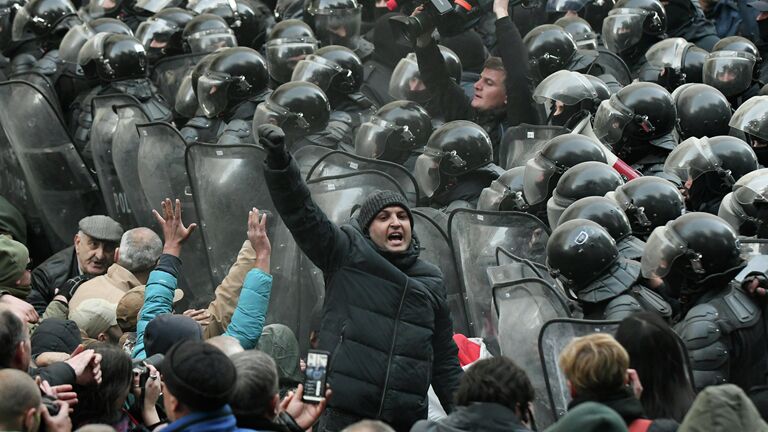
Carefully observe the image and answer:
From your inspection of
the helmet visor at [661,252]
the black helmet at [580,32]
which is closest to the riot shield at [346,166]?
the helmet visor at [661,252]

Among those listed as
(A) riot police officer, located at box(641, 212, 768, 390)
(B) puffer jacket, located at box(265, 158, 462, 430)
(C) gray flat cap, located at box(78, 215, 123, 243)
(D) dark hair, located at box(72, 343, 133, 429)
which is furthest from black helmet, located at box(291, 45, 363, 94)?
(D) dark hair, located at box(72, 343, 133, 429)

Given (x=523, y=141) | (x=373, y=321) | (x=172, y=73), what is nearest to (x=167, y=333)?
(x=373, y=321)

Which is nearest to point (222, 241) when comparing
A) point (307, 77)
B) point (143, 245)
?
point (143, 245)

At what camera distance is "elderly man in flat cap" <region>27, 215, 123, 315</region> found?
9.92m

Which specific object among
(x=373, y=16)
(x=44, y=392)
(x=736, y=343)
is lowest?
(x=373, y=16)

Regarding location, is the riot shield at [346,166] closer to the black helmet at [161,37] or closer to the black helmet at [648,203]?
the black helmet at [648,203]

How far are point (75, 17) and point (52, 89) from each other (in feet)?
3.45

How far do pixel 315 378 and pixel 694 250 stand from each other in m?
2.11

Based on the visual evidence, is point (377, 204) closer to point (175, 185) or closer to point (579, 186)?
point (579, 186)

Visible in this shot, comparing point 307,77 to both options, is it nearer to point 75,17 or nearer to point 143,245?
point 143,245

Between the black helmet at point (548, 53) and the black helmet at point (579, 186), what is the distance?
249 cm

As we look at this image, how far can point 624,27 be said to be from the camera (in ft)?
38.8

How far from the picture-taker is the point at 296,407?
6027 millimetres

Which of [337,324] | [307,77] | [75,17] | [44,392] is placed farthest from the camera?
[75,17]
